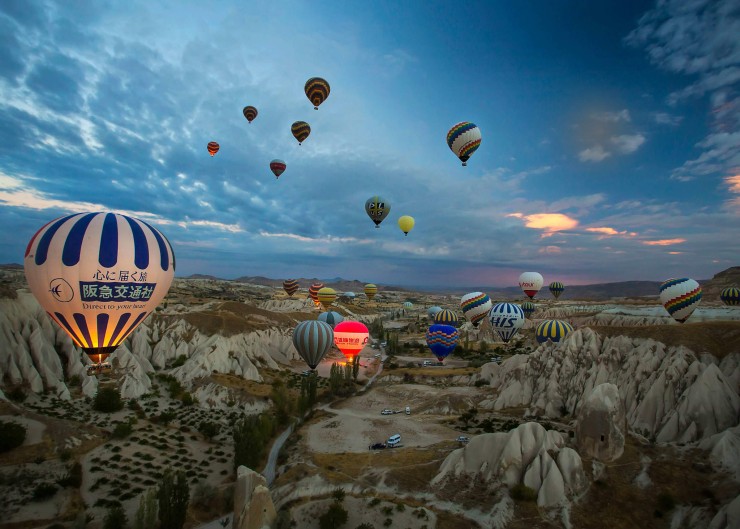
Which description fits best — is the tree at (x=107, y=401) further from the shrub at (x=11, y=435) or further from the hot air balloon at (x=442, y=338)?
the hot air balloon at (x=442, y=338)

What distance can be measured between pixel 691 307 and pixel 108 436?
59121mm

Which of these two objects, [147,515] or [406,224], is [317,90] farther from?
[147,515]

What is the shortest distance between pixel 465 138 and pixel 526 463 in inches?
1435

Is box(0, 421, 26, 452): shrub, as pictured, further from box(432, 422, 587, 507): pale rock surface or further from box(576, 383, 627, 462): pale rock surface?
box(576, 383, 627, 462): pale rock surface

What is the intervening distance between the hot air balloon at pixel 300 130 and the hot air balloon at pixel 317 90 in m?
7.08

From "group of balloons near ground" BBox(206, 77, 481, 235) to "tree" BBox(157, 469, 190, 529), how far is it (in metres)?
41.3

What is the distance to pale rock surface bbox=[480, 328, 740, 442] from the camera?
2800cm

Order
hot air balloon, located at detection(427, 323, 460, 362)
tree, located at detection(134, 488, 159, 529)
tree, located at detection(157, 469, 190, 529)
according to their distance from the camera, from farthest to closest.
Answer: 1. hot air balloon, located at detection(427, 323, 460, 362)
2. tree, located at detection(157, 469, 190, 529)
3. tree, located at detection(134, 488, 159, 529)

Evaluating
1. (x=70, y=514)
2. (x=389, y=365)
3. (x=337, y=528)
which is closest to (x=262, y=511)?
(x=337, y=528)

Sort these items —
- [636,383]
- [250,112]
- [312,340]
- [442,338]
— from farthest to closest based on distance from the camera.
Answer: [250,112]
[442,338]
[312,340]
[636,383]

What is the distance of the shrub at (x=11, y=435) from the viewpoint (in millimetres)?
26672

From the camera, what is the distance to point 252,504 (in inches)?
833

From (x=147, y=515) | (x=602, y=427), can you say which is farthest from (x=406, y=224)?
(x=147, y=515)

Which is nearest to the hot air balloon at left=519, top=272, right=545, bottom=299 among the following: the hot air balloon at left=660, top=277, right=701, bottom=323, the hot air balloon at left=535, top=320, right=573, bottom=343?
the hot air balloon at left=535, top=320, right=573, bottom=343
